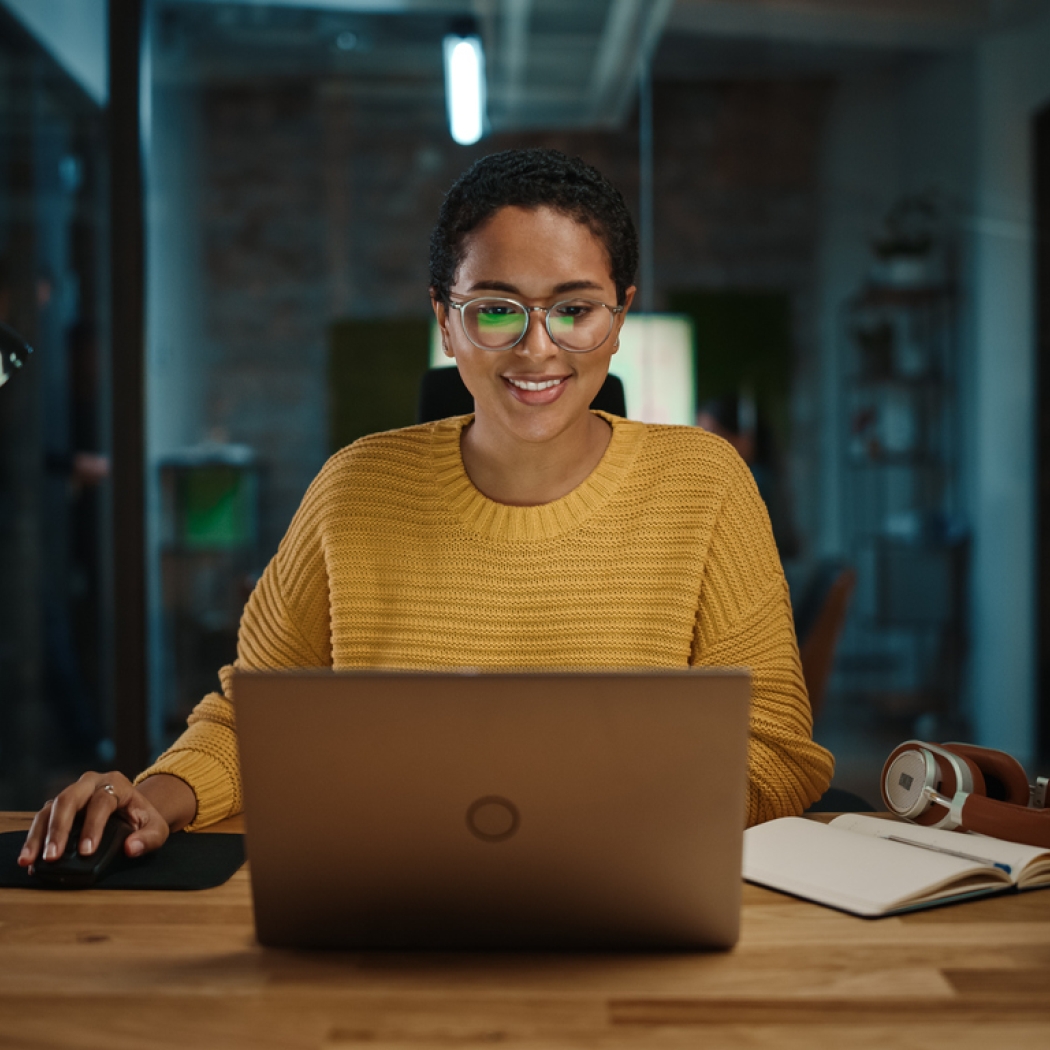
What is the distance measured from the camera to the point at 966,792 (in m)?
1.09

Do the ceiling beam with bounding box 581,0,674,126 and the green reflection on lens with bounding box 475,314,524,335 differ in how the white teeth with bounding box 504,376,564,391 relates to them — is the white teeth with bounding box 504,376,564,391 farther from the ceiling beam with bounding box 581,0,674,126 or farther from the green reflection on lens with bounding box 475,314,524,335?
the ceiling beam with bounding box 581,0,674,126

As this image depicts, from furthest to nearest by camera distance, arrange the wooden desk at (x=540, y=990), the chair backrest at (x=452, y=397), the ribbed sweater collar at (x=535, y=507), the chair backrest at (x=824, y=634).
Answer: the chair backrest at (x=824, y=634) < the chair backrest at (x=452, y=397) < the ribbed sweater collar at (x=535, y=507) < the wooden desk at (x=540, y=990)

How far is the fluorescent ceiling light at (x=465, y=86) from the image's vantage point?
3.72 m

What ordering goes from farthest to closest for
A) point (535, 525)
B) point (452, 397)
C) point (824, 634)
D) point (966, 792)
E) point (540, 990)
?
point (824, 634), point (452, 397), point (535, 525), point (966, 792), point (540, 990)

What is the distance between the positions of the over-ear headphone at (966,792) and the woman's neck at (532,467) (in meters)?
0.52

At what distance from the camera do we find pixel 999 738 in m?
3.84

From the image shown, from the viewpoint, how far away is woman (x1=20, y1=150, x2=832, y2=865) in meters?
1.31

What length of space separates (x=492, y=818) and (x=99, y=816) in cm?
43

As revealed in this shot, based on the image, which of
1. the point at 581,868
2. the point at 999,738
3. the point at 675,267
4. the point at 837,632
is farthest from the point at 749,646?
the point at 999,738

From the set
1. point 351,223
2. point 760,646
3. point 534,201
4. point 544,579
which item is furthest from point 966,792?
point 351,223

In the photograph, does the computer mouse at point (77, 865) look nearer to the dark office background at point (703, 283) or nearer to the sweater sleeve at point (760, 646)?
the sweater sleeve at point (760, 646)

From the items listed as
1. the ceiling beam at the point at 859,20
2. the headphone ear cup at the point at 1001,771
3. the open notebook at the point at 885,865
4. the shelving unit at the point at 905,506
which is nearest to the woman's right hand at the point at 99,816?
the open notebook at the point at 885,865

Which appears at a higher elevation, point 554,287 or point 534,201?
point 534,201

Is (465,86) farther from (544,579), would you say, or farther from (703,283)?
(544,579)
